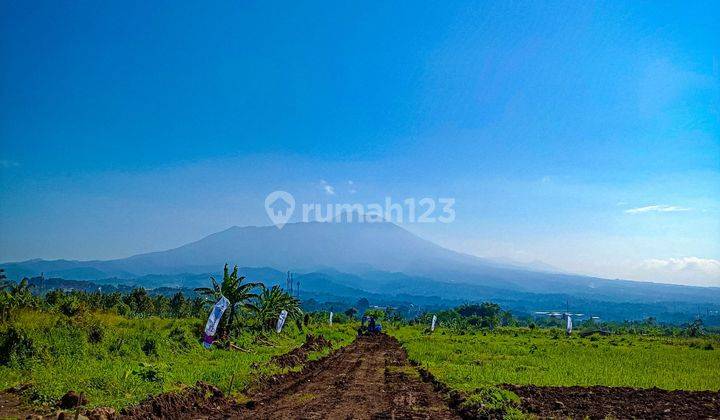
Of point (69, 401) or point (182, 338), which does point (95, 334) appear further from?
point (69, 401)

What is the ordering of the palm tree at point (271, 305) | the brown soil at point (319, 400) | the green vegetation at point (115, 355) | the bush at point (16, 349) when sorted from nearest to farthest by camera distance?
the brown soil at point (319, 400)
the green vegetation at point (115, 355)
the bush at point (16, 349)
the palm tree at point (271, 305)

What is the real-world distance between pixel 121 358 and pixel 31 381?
5.02 meters

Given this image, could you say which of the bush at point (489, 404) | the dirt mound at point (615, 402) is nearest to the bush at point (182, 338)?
the bush at point (489, 404)

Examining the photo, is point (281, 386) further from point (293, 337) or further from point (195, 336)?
point (293, 337)

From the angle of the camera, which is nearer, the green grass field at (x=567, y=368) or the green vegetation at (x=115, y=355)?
the green vegetation at (x=115, y=355)

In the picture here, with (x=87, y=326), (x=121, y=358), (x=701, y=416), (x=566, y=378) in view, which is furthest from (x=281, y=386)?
(x=701, y=416)

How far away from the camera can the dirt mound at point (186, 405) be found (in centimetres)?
1023

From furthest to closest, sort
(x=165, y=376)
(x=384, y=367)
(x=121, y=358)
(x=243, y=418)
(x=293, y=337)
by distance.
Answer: (x=293, y=337)
(x=384, y=367)
(x=121, y=358)
(x=165, y=376)
(x=243, y=418)

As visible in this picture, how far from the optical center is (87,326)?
18.8 metres

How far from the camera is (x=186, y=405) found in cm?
1130

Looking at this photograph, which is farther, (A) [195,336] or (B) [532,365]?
(A) [195,336]

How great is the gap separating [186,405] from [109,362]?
5719mm

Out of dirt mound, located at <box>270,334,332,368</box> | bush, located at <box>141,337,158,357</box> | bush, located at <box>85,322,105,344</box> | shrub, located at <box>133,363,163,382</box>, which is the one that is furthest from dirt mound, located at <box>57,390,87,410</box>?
dirt mound, located at <box>270,334,332,368</box>

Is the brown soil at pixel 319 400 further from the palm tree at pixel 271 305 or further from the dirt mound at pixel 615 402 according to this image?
the palm tree at pixel 271 305
